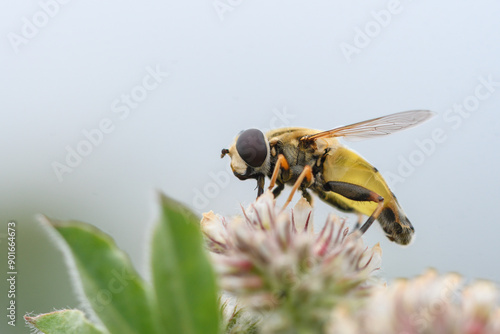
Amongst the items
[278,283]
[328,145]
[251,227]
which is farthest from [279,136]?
[278,283]

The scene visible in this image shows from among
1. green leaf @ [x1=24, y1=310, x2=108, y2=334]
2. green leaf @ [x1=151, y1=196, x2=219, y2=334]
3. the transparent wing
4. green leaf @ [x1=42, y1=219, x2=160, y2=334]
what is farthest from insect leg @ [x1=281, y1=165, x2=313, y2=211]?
green leaf @ [x1=151, y1=196, x2=219, y2=334]

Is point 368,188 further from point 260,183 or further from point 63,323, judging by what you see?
point 63,323

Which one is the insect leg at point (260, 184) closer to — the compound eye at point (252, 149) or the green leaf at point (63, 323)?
the compound eye at point (252, 149)

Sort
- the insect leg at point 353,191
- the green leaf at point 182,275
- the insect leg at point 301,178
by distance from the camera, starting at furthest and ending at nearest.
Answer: the insect leg at point 353,191 → the insect leg at point 301,178 → the green leaf at point 182,275

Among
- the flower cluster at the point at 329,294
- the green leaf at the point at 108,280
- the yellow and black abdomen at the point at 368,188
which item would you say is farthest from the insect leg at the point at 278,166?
the green leaf at the point at 108,280

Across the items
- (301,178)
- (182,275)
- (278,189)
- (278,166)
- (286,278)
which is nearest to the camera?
(182,275)

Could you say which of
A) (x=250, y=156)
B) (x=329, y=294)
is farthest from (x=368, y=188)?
(x=329, y=294)
